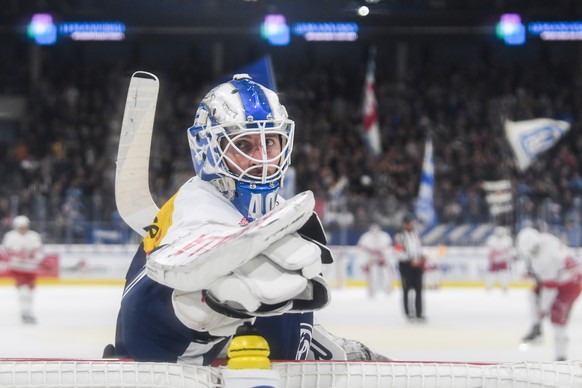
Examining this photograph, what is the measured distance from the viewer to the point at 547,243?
31.7 ft

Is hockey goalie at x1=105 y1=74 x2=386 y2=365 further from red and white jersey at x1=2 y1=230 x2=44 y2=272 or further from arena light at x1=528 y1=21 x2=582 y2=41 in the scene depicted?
arena light at x1=528 y1=21 x2=582 y2=41

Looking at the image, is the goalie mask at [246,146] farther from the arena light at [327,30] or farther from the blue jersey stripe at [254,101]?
the arena light at [327,30]

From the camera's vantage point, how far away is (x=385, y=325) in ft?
36.5

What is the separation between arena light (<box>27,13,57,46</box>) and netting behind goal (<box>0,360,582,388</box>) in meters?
20.0

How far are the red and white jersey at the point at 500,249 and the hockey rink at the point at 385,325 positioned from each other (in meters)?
0.54

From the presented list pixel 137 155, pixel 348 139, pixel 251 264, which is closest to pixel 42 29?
pixel 348 139

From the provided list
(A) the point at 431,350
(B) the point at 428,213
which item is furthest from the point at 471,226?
(A) the point at 431,350

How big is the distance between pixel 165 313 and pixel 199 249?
1.26 ft

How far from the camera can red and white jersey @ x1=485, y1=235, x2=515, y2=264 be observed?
1610cm

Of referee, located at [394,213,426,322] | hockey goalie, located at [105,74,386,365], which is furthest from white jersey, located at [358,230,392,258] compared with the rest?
hockey goalie, located at [105,74,386,365]

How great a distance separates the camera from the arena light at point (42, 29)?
811 inches

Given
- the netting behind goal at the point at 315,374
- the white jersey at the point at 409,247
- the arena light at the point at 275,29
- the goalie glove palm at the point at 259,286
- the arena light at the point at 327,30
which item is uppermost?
the arena light at the point at 327,30

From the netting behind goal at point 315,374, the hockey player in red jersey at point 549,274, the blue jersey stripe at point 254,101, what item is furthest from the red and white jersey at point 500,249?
the netting behind goal at point 315,374

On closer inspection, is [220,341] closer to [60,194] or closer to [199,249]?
[199,249]
